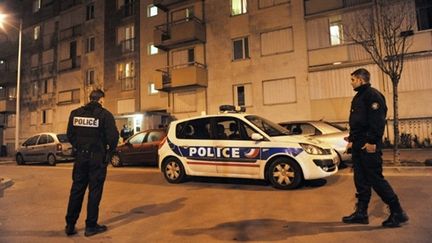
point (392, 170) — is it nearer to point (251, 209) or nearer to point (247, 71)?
point (251, 209)

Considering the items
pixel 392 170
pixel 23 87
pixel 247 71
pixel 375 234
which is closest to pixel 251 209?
pixel 375 234

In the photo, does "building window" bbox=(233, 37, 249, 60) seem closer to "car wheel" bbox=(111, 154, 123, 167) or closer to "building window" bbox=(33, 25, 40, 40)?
"car wheel" bbox=(111, 154, 123, 167)

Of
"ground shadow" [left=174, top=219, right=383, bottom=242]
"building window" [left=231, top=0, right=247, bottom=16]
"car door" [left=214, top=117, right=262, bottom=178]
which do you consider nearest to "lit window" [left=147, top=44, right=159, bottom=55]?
"building window" [left=231, top=0, right=247, bottom=16]

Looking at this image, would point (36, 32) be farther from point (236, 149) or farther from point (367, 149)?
point (367, 149)

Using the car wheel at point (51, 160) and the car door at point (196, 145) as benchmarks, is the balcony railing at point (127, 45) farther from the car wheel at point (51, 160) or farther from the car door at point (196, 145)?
the car door at point (196, 145)

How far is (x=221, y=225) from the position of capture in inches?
196

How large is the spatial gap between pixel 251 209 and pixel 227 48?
647 inches

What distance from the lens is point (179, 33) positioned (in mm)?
21938

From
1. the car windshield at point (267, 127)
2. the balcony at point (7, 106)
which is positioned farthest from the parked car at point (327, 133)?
the balcony at point (7, 106)

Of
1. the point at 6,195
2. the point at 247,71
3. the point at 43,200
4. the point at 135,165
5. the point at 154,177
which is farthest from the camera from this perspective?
the point at 247,71

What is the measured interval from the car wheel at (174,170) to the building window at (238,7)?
14.6 meters

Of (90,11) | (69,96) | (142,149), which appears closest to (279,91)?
(142,149)

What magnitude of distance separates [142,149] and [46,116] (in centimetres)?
2177

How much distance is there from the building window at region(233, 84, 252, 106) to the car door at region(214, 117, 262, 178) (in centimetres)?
1231
